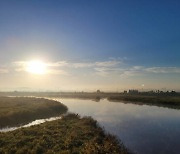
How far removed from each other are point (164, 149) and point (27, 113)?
116 feet

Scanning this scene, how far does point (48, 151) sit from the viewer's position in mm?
23641

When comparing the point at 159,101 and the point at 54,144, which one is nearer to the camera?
the point at 54,144

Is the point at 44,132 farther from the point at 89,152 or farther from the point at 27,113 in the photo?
the point at 27,113

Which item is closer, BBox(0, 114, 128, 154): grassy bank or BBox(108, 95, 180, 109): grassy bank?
BBox(0, 114, 128, 154): grassy bank

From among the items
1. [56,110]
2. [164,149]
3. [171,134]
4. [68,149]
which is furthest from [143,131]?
[56,110]

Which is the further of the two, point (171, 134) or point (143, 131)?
point (143, 131)

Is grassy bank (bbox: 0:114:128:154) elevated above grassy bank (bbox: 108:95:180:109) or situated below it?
below

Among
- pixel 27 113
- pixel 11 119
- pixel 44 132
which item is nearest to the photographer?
pixel 44 132

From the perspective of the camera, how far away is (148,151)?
94.0ft

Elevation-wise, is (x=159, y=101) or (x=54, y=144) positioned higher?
(x=159, y=101)

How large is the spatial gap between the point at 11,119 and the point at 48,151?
28.7 metres

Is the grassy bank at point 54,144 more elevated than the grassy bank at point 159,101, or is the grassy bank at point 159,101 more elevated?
the grassy bank at point 159,101

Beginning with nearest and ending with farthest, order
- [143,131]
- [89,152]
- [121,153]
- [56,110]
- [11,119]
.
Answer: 1. [89,152]
2. [121,153]
3. [143,131]
4. [11,119]
5. [56,110]

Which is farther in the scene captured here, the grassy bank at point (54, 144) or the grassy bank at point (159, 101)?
the grassy bank at point (159, 101)
